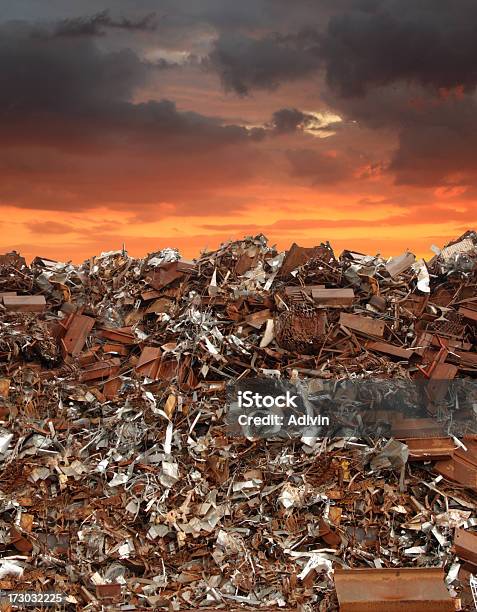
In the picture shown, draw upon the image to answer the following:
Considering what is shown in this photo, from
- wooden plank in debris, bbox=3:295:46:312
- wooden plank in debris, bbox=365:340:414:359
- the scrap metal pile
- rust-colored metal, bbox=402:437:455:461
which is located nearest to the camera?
the scrap metal pile

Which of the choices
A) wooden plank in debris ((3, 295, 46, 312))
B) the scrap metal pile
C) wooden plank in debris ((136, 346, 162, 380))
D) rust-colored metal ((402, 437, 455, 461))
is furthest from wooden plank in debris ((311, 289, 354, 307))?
wooden plank in debris ((3, 295, 46, 312))

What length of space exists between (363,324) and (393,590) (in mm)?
3637

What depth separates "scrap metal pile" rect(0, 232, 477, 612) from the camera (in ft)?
28.2

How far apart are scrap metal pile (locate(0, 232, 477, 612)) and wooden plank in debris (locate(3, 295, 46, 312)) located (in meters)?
0.03

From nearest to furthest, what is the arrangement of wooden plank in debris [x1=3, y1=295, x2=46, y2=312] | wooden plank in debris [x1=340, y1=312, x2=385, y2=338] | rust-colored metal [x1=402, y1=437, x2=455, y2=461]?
rust-colored metal [x1=402, y1=437, x2=455, y2=461]
wooden plank in debris [x1=340, y1=312, x2=385, y2=338]
wooden plank in debris [x1=3, y1=295, x2=46, y2=312]

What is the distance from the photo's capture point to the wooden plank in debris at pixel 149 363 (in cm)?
1015

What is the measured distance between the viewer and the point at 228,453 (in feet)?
30.1

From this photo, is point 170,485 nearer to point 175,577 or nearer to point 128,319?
point 175,577

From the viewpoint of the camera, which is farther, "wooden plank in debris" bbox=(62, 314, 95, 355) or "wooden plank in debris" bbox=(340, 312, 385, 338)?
"wooden plank in debris" bbox=(62, 314, 95, 355)

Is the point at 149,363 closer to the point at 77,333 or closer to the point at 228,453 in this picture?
the point at 77,333

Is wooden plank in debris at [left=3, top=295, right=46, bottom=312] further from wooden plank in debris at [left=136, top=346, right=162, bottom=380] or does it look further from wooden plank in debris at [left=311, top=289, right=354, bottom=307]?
wooden plank in debris at [left=311, top=289, right=354, bottom=307]

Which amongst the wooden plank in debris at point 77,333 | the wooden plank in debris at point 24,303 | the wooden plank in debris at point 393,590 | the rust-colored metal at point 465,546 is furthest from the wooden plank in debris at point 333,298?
the wooden plank in debris at point 24,303

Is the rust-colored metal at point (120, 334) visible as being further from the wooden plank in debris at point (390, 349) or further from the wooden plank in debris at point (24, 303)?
the wooden plank in debris at point (390, 349)

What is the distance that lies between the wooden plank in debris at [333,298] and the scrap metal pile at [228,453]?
22 mm
